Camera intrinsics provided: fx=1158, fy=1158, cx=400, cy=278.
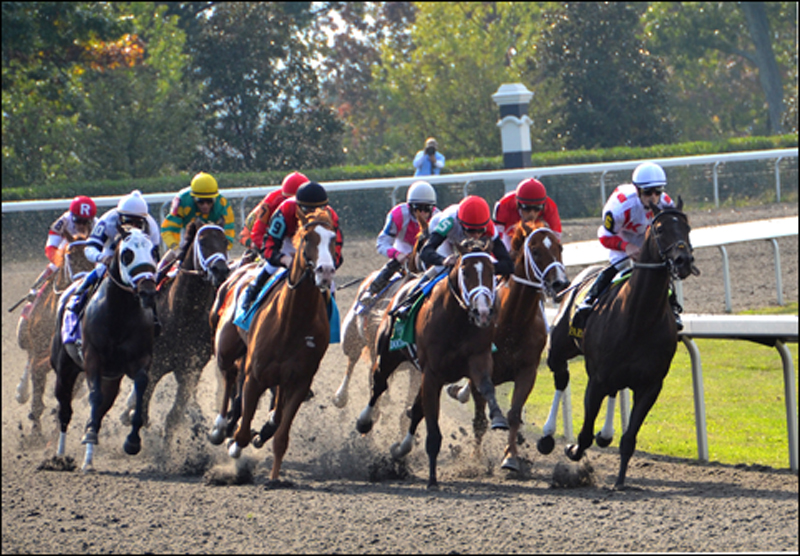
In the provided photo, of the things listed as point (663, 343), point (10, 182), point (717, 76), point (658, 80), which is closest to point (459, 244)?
point (663, 343)

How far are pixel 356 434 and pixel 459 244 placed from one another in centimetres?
197

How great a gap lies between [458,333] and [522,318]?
559 millimetres

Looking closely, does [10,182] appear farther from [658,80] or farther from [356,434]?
[658,80]

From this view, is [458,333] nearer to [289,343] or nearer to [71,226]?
[289,343]

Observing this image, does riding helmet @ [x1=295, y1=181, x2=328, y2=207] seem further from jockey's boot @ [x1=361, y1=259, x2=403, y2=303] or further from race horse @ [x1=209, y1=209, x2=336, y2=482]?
jockey's boot @ [x1=361, y1=259, x2=403, y2=303]

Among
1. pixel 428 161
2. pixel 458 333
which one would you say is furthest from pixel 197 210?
pixel 428 161

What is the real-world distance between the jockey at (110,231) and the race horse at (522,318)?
7.39 feet

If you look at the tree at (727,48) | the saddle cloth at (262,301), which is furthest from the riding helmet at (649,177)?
the tree at (727,48)

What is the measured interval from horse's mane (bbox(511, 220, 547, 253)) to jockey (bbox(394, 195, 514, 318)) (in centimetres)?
13

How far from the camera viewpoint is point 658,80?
29.5 m

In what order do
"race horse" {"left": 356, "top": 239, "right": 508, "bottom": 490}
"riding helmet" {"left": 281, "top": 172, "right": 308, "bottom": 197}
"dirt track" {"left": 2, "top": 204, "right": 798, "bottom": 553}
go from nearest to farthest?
1. "dirt track" {"left": 2, "top": 204, "right": 798, "bottom": 553}
2. "race horse" {"left": 356, "top": 239, "right": 508, "bottom": 490}
3. "riding helmet" {"left": 281, "top": 172, "right": 308, "bottom": 197}

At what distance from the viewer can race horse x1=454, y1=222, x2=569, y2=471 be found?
6.49 m

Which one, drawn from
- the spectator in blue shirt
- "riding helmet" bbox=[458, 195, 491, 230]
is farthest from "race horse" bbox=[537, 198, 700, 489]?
the spectator in blue shirt

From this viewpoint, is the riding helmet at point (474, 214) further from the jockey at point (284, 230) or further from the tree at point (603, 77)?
the tree at point (603, 77)
